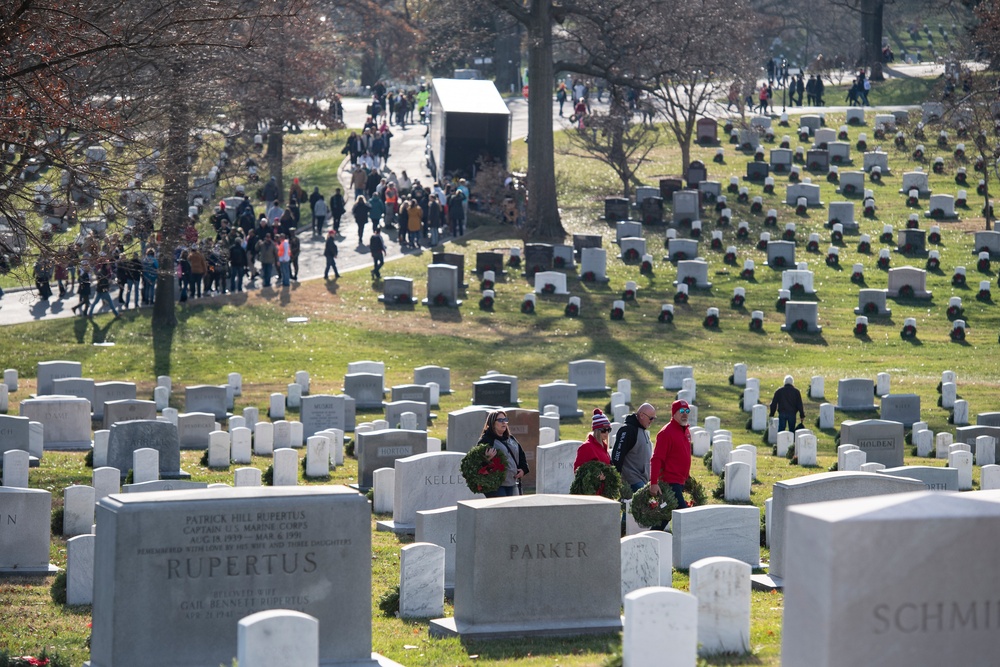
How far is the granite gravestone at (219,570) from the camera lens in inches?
391

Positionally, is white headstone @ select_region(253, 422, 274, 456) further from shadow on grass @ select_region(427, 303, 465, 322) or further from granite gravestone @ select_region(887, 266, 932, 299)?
granite gravestone @ select_region(887, 266, 932, 299)

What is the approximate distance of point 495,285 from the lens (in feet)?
133

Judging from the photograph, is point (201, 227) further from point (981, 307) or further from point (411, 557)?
point (411, 557)

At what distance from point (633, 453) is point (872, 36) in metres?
62.7

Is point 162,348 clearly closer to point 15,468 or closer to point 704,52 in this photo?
point 15,468

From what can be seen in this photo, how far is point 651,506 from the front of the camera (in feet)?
48.1

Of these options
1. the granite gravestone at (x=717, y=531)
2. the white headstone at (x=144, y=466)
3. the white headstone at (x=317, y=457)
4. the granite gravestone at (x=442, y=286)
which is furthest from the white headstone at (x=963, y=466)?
the granite gravestone at (x=442, y=286)

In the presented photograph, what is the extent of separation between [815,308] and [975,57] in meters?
34.5

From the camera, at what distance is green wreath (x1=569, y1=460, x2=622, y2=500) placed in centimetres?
A: 1433

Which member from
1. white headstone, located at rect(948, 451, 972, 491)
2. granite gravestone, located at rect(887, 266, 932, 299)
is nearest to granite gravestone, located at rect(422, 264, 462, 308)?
granite gravestone, located at rect(887, 266, 932, 299)

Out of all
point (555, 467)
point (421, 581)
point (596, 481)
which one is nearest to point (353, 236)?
point (555, 467)

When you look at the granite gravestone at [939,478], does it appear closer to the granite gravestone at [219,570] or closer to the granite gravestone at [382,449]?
the granite gravestone at [382,449]

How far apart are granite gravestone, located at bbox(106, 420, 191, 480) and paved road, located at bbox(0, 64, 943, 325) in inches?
90.7

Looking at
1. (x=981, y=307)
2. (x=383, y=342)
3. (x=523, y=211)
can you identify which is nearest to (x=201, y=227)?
(x=523, y=211)
